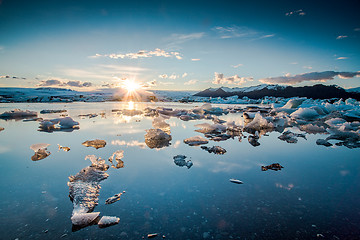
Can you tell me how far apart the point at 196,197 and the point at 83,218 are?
2.94 feet

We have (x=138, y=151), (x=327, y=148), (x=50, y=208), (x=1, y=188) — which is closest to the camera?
(x=50, y=208)

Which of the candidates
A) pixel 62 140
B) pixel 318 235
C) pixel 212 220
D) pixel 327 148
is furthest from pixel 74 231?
pixel 327 148

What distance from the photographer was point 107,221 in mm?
1241

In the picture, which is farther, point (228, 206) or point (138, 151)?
point (138, 151)

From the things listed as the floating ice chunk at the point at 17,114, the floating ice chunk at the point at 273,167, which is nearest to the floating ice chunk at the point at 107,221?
the floating ice chunk at the point at 273,167

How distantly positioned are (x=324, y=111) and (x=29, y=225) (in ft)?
45.1

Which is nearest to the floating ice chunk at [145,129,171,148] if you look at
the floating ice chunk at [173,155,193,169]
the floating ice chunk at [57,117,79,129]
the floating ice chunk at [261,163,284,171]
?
the floating ice chunk at [173,155,193,169]

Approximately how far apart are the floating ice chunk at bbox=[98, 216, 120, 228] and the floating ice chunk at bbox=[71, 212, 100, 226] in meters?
0.07

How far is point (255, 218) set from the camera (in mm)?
1307

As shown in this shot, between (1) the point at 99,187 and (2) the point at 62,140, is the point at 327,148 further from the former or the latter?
(2) the point at 62,140

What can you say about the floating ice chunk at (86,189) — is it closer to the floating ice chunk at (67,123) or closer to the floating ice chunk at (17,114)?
the floating ice chunk at (67,123)

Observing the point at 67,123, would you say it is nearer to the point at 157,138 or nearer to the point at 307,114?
the point at 157,138

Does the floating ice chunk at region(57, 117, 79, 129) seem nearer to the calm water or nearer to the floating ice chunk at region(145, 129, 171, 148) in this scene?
the calm water

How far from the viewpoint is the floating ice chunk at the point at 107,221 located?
1223 mm
